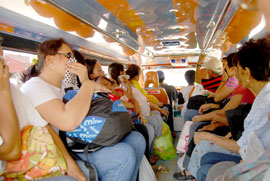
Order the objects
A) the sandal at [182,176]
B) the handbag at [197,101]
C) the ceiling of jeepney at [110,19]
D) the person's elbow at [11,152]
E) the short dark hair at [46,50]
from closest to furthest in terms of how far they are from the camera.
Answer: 1. the person's elbow at [11,152]
2. the short dark hair at [46,50]
3. the ceiling of jeepney at [110,19]
4. the sandal at [182,176]
5. the handbag at [197,101]

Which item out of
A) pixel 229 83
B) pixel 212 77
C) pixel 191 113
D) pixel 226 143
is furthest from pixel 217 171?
pixel 212 77

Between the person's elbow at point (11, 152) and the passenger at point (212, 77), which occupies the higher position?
the passenger at point (212, 77)

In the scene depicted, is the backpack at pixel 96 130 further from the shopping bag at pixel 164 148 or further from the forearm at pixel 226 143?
the shopping bag at pixel 164 148

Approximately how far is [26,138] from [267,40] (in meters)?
1.85

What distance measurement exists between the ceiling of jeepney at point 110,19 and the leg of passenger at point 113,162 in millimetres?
1561

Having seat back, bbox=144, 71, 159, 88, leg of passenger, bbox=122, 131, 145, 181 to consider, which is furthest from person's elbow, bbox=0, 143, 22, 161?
seat back, bbox=144, 71, 159, 88

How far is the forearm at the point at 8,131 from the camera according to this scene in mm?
1274

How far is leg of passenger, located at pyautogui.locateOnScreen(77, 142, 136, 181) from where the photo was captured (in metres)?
1.81

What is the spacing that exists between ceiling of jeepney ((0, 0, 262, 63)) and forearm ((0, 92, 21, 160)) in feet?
4.06

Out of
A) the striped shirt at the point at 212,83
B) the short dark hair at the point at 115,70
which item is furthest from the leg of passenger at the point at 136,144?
the striped shirt at the point at 212,83

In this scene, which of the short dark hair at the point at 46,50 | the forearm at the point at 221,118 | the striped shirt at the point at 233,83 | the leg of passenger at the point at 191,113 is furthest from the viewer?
the leg of passenger at the point at 191,113

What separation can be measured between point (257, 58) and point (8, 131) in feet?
5.89

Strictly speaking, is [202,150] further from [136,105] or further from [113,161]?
[136,105]

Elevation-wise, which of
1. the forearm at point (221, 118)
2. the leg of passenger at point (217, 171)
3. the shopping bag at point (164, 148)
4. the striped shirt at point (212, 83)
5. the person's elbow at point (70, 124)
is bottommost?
the shopping bag at point (164, 148)
